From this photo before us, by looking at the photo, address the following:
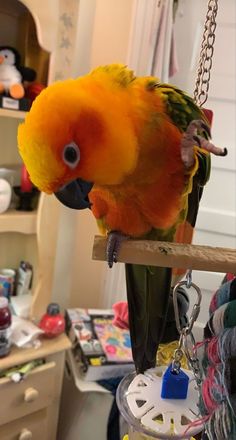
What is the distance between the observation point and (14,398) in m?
1.13

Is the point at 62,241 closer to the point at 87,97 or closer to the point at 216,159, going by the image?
the point at 216,159

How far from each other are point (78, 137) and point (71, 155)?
0.03 metres

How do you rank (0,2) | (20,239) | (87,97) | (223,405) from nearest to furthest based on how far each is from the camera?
(223,405), (87,97), (0,2), (20,239)

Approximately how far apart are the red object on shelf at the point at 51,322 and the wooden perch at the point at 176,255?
2.63 ft

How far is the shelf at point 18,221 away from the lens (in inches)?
43.8

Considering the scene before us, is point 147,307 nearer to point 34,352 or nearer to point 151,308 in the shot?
point 151,308

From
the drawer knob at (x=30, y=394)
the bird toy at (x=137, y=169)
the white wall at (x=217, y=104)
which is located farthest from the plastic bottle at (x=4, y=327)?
the white wall at (x=217, y=104)

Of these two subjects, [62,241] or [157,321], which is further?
[62,241]

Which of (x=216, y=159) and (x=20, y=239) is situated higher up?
(x=216, y=159)

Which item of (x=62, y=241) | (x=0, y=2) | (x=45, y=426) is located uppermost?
(x=0, y=2)

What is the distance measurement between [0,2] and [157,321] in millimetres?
959

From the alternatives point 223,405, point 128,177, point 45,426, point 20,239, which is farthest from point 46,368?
point 223,405

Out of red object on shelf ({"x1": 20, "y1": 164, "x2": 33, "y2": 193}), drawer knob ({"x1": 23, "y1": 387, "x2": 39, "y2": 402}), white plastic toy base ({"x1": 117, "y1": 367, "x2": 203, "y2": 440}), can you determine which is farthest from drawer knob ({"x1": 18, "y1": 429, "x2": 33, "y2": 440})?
white plastic toy base ({"x1": 117, "y1": 367, "x2": 203, "y2": 440})

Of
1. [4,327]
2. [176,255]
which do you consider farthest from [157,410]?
[4,327]
